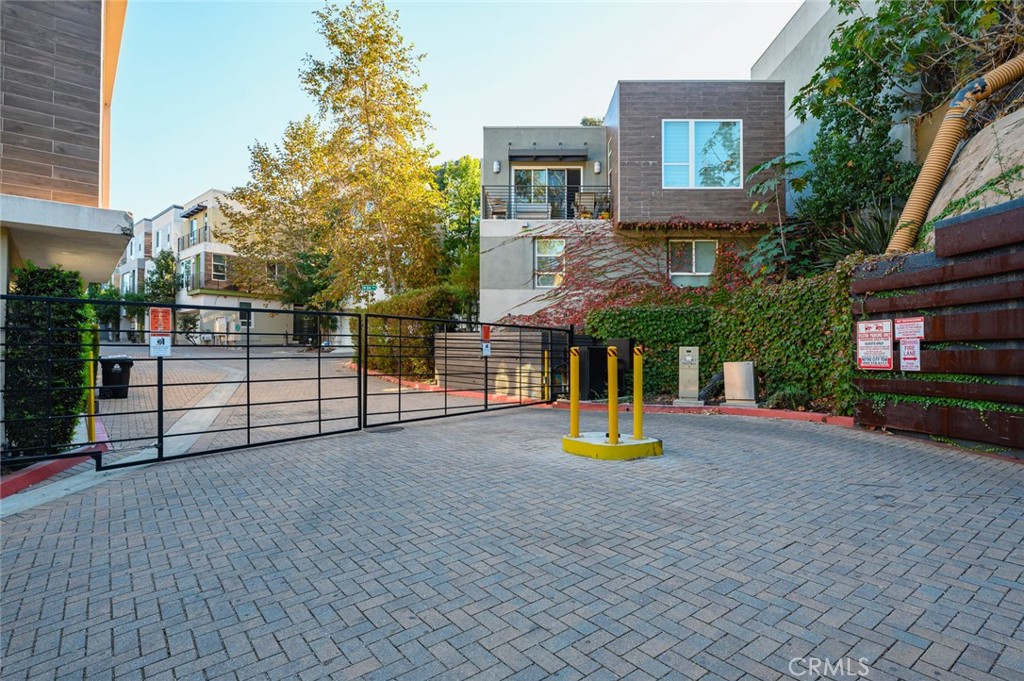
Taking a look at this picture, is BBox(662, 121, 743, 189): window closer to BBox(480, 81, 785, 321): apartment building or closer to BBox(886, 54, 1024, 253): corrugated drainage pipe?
BBox(480, 81, 785, 321): apartment building

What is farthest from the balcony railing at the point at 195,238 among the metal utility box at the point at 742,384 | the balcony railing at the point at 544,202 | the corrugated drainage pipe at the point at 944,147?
the corrugated drainage pipe at the point at 944,147

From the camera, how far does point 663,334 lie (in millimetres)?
13023

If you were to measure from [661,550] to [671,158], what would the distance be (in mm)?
15347

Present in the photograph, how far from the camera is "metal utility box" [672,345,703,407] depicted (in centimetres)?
1184

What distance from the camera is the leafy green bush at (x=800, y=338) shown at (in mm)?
9023

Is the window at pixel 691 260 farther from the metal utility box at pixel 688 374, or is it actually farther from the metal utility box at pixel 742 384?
the metal utility box at pixel 742 384

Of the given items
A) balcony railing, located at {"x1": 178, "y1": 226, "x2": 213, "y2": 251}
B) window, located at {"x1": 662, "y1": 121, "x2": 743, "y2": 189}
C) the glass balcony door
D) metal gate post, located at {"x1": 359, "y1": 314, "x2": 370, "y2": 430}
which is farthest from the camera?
balcony railing, located at {"x1": 178, "y1": 226, "x2": 213, "y2": 251}

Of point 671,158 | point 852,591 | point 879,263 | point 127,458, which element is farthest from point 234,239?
point 852,591

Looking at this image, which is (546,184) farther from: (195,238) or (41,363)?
(195,238)

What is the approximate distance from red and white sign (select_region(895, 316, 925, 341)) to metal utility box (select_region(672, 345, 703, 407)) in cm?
445

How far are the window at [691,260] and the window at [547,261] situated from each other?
3.70m

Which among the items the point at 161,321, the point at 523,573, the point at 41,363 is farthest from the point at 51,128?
the point at 523,573

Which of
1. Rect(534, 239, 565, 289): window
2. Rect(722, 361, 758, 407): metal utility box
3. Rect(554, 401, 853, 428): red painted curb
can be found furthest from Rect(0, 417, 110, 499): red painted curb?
Rect(534, 239, 565, 289): window

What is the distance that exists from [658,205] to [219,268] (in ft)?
132
